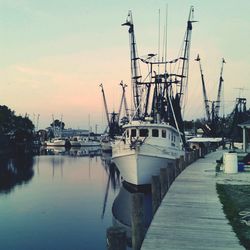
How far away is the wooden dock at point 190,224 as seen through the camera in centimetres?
1034

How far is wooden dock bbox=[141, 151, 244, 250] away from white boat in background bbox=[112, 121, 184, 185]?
11823 millimetres

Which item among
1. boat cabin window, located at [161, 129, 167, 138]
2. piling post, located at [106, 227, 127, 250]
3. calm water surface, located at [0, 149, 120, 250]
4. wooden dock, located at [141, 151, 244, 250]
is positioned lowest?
calm water surface, located at [0, 149, 120, 250]

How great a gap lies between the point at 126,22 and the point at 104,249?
50.4m

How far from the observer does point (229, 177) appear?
24625 millimetres

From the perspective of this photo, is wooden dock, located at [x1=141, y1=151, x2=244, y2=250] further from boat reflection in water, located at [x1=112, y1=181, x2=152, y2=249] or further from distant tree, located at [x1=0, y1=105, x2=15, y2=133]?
distant tree, located at [x1=0, y1=105, x2=15, y2=133]

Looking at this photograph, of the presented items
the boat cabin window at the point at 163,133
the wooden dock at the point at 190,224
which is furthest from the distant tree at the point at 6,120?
the wooden dock at the point at 190,224

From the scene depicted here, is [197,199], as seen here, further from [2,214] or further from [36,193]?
[36,193]

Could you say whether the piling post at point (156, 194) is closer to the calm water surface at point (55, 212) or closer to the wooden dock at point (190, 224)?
the wooden dock at point (190, 224)

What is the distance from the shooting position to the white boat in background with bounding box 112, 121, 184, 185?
30422mm

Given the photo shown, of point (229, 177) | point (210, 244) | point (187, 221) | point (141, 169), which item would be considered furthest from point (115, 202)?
point (210, 244)

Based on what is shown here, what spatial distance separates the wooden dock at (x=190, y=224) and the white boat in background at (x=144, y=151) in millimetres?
11823

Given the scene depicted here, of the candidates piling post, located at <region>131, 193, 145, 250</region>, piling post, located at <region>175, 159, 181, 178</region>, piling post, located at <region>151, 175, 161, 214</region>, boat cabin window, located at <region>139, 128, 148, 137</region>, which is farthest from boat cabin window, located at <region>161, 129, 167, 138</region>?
piling post, located at <region>131, 193, 145, 250</region>

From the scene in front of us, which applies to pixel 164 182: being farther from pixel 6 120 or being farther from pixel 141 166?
pixel 6 120

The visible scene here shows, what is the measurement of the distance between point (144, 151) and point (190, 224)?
60.2 feet
